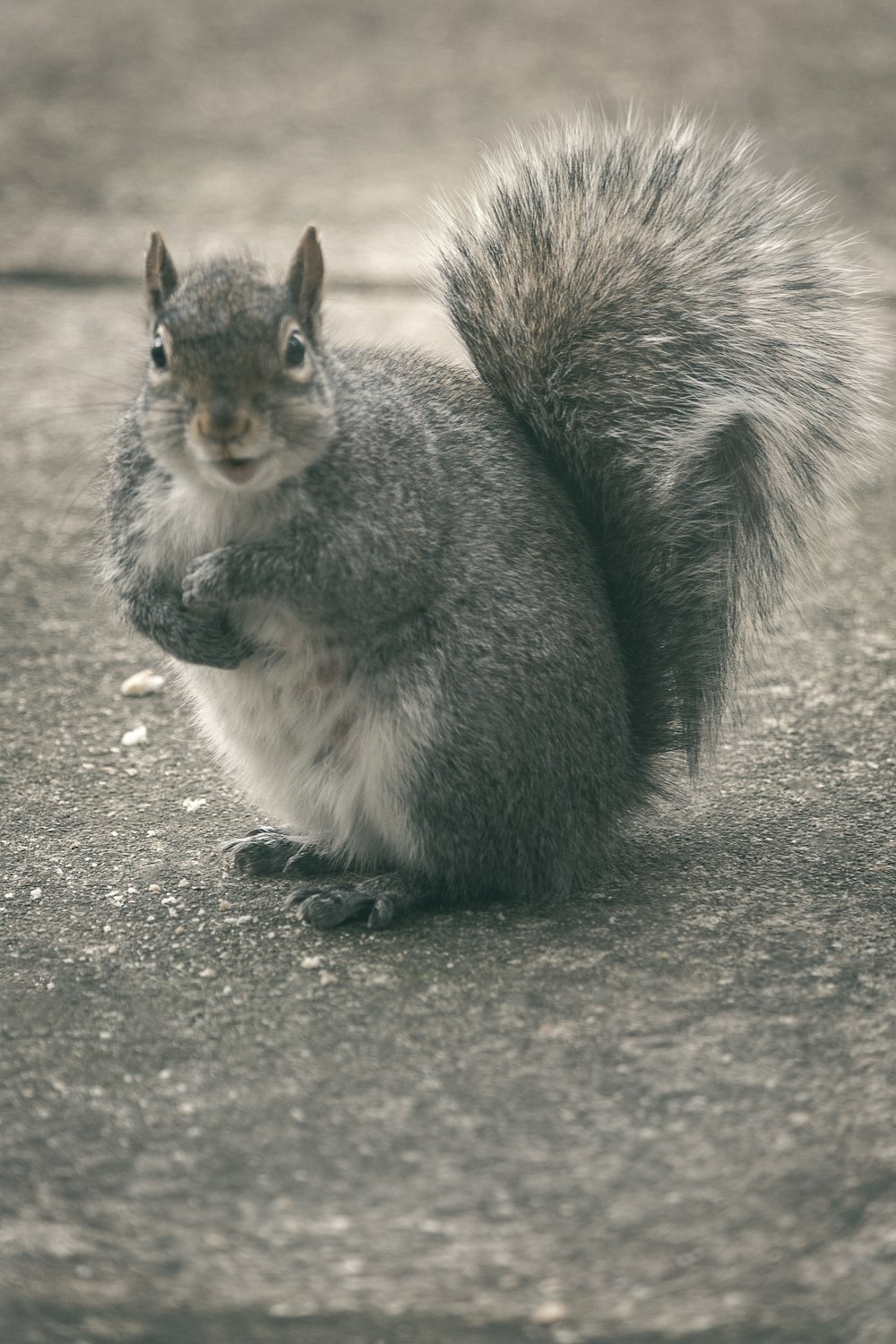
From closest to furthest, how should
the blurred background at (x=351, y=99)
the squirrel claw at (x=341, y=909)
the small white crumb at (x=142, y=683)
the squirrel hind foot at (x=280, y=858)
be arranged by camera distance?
the squirrel claw at (x=341, y=909) < the squirrel hind foot at (x=280, y=858) < the small white crumb at (x=142, y=683) < the blurred background at (x=351, y=99)

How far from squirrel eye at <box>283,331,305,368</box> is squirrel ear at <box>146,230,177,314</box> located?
0.18m

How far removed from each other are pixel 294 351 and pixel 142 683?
3.33 feet

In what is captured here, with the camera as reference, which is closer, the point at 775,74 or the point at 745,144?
the point at 745,144

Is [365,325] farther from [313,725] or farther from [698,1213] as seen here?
[698,1213]

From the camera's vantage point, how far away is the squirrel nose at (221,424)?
1.76 m

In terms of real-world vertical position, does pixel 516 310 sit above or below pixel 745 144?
below

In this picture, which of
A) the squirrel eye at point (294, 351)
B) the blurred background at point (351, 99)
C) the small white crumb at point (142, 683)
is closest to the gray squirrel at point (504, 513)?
the squirrel eye at point (294, 351)

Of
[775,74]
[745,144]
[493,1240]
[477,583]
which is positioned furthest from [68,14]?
[493,1240]

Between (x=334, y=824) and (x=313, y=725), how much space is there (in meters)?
0.14

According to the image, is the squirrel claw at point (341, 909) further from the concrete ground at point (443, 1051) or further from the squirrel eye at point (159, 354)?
the squirrel eye at point (159, 354)

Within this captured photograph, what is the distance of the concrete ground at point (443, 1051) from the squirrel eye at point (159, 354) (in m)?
0.36

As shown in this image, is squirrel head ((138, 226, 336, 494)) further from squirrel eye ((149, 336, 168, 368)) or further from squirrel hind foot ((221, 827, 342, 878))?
squirrel hind foot ((221, 827, 342, 878))

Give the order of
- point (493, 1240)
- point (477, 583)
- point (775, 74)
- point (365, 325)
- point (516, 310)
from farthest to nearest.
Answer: point (775, 74)
point (365, 325)
point (516, 310)
point (477, 583)
point (493, 1240)

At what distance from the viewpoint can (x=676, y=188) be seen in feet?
7.13
